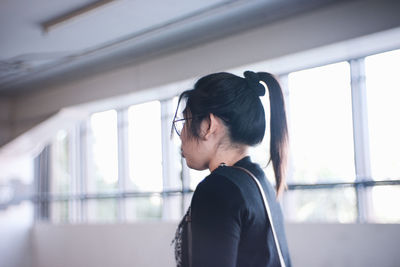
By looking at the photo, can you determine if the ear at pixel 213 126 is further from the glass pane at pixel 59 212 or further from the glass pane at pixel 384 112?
the glass pane at pixel 59 212

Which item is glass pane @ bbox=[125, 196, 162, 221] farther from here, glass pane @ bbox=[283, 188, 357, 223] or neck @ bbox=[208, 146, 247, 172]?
neck @ bbox=[208, 146, 247, 172]

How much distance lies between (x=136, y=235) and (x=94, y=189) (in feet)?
6.93

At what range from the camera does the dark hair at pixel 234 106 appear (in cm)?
101

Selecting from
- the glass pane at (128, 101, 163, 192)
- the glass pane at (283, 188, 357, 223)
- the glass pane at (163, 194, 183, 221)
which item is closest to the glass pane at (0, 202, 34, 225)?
the glass pane at (128, 101, 163, 192)

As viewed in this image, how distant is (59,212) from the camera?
738 centimetres

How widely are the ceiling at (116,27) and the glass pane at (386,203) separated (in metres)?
1.66

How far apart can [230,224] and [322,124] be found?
147 inches

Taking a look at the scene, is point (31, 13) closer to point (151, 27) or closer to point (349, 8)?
point (151, 27)

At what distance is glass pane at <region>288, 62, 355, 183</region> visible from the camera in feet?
13.7

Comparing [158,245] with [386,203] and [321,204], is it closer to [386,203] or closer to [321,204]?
[321,204]

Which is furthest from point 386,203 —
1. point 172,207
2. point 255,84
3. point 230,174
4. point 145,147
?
point 145,147

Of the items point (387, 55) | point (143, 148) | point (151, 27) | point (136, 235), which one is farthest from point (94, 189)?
point (387, 55)

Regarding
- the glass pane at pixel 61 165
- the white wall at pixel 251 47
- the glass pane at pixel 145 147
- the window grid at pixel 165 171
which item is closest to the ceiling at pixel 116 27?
the white wall at pixel 251 47

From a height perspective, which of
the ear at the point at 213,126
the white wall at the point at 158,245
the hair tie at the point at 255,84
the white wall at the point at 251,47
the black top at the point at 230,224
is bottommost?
the white wall at the point at 158,245
